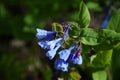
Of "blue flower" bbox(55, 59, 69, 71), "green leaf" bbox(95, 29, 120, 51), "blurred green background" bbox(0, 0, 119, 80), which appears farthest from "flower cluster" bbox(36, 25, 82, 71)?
"blurred green background" bbox(0, 0, 119, 80)

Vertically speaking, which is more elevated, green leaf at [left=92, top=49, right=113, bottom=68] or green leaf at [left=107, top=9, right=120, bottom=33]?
green leaf at [left=107, top=9, right=120, bottom=33]

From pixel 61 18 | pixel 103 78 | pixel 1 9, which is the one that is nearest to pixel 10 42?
pixel 1 9

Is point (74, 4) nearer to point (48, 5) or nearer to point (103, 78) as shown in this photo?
point (48, 5)

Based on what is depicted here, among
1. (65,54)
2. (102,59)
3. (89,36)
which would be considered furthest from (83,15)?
(102,59)

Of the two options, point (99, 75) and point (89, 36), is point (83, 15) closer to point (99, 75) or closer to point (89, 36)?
point (89, 36)

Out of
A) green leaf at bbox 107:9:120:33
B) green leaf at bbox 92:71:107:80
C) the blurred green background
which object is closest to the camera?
green leaf at bbox 107:9:120:33

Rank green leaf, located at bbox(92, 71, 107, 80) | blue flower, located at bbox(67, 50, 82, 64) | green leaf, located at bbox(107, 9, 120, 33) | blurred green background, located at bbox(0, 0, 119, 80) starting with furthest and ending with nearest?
1. blurred green background, located at bbox(0, 0, 119, 80)
2. green leaf, located at bbox(92, 71, 107, 80)
3. green leaf, located at bbox(107, 9, 120, 33)
4. blue flower, located at bbox(67, 50, 82, 64)

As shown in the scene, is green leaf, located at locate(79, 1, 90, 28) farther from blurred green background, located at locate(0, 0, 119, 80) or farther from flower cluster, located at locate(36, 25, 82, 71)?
blurred green background, located at locate(0, 0, 119, 80)
